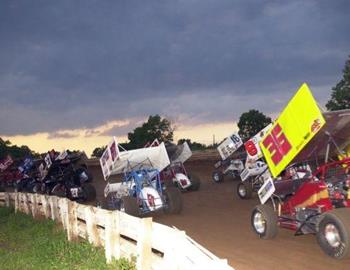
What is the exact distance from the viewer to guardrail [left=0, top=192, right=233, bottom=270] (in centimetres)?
571

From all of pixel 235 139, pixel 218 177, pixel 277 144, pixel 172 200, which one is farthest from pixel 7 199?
pixel 277 144

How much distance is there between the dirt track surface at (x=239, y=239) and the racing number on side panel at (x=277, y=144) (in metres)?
1.69

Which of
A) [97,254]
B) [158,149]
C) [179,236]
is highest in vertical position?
[158,149]

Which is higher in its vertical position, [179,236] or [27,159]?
[27,159]

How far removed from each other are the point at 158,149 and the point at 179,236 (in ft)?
30.8

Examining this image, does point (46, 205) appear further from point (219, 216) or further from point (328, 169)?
point (328, 169)

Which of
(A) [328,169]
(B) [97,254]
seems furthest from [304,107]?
(B) [97,254]

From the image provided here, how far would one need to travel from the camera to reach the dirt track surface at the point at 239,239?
8664 millimetres

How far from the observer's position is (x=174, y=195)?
14.6 m

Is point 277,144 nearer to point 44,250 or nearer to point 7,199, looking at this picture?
point 44,250

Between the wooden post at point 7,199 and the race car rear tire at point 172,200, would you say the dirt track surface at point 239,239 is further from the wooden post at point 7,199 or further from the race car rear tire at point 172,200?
the wooden post at point 7,199

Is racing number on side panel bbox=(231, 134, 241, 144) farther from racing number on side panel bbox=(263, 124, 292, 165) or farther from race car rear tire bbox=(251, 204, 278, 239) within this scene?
racing number on side panel bbox=(263, 124, 292, 165)

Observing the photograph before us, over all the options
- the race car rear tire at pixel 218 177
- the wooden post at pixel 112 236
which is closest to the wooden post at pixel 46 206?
the wooden post at pixel 112 236

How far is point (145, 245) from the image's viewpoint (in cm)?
746
